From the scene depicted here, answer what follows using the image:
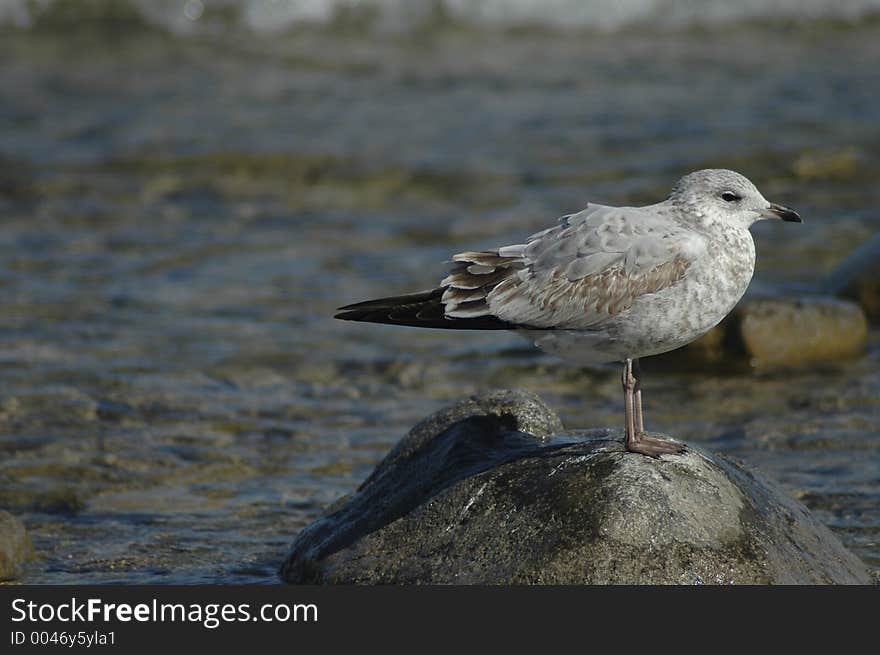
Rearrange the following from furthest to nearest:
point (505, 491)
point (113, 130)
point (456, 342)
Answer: point (113, 130) → point (456, 342) → point (505, 491)

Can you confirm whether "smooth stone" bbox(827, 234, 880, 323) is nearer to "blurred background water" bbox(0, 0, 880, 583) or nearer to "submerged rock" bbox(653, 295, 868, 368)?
"blurred background water" bbox(0, 0, 880, 583)

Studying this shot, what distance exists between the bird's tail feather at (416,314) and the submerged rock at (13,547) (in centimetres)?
185

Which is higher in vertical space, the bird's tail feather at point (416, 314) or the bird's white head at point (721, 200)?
the bird's white head at point (721, 200)

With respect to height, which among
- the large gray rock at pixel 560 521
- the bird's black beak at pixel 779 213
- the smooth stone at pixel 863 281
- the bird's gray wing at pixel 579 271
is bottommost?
the smooth stone at pixel 863 281

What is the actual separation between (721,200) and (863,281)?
433 centimetres

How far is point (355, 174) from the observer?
12.6 metres

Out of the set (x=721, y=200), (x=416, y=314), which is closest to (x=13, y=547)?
(x=416, y=314)

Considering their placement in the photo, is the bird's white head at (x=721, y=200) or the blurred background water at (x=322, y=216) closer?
the bird's white head at (x=721, y=200)

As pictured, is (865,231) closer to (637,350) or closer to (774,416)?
(774,416)

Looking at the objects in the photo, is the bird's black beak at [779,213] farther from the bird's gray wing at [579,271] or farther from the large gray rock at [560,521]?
the large gray rock at [560,521]

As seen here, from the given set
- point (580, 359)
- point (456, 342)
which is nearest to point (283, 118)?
point (456, 342)

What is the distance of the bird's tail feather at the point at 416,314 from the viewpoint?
547 centimetres

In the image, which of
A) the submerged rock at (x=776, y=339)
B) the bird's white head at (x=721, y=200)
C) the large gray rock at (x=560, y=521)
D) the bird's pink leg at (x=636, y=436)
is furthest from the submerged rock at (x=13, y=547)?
the submerged rock at (x=776, y=339)

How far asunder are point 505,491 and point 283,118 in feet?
30.0
